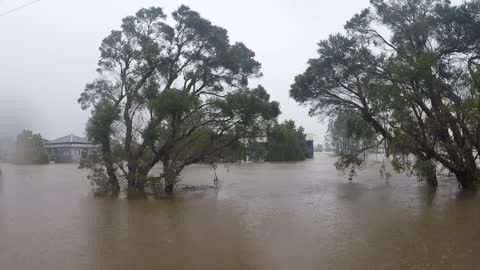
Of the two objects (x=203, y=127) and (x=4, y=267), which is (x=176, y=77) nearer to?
(x=203, y=127)

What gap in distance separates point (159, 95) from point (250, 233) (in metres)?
9.29

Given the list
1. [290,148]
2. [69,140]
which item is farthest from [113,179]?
[69,140]

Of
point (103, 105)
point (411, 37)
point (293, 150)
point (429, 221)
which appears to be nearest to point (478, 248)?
point (429, 221)

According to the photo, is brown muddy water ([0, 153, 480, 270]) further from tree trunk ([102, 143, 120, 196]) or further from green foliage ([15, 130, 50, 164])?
green foliage ([15, 130, 50, 164])

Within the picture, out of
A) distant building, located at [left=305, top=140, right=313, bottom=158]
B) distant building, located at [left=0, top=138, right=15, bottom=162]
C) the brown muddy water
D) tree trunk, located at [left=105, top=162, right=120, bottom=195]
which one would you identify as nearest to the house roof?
distant building, located at [left=0, top=138, right=15, bottom=162]

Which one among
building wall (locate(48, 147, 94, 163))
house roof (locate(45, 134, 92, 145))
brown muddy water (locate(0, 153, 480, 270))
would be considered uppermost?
house roof (locate(45, 134, 92, 145))

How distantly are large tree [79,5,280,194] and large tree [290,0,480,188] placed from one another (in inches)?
141

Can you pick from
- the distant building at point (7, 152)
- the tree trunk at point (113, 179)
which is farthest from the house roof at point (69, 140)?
the tree trunk at point (113, 179)

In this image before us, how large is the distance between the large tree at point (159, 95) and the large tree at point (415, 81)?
358 centimetres

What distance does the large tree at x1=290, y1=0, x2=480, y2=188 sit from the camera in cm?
1455

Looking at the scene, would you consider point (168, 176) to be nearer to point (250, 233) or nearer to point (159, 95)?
point (159, 95)

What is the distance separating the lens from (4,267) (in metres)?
6.73

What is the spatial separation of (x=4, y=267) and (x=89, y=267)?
57.8 inches

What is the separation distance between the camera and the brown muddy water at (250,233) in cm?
663
